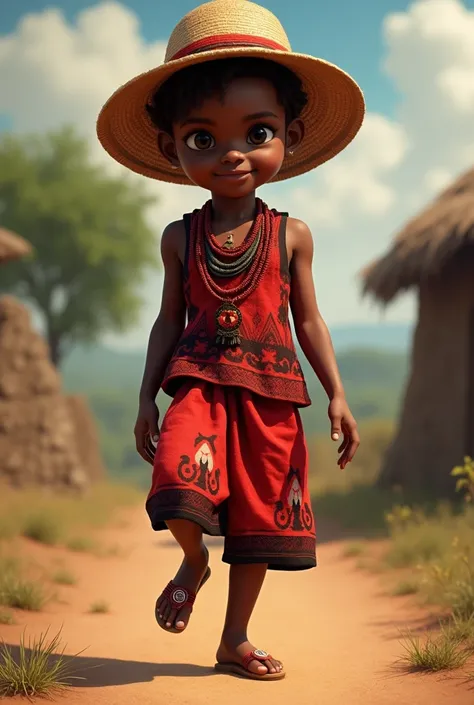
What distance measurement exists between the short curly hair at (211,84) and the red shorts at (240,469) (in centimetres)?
104

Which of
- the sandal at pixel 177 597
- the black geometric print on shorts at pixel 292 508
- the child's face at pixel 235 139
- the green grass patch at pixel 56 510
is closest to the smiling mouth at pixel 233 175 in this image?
the child's face at pixel 235 139

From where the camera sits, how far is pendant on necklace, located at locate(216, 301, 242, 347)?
3.44m

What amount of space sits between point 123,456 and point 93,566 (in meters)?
27.8

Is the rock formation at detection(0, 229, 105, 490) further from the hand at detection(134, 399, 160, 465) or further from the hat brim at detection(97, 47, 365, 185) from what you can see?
the hand at detection(134, 399, 160, 465)

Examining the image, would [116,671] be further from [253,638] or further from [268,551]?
[253,638]

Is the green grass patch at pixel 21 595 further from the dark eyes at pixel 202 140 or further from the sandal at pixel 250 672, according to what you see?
the dark eyes at pixel 202 140

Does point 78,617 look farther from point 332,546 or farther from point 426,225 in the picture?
point 426,225

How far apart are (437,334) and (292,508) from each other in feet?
19.8

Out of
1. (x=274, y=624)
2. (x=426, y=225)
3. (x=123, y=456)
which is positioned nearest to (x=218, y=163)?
(x=274, y=624)

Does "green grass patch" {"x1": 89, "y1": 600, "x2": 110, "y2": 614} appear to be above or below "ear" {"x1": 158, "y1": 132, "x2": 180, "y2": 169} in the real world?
below

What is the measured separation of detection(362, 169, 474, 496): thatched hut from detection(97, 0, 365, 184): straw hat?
4.62 meters

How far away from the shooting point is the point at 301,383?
3.58 metres

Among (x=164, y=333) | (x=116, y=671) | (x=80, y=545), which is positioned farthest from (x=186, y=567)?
(x=80, y=545)

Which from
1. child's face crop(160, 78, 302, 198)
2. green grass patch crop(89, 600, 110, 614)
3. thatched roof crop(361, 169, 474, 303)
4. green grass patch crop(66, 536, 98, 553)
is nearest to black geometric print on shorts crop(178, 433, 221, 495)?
child's face crop(160, 78, 302, 198)
